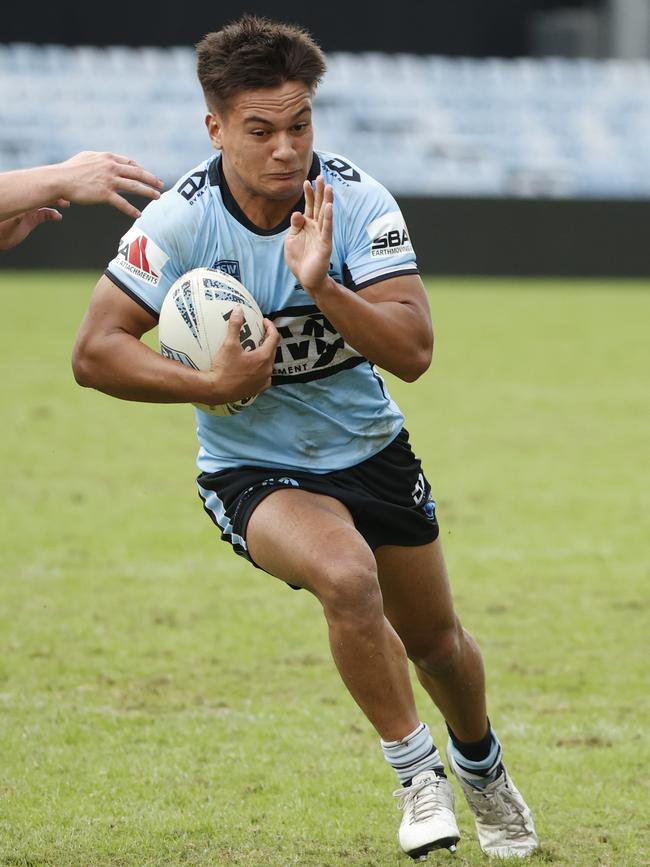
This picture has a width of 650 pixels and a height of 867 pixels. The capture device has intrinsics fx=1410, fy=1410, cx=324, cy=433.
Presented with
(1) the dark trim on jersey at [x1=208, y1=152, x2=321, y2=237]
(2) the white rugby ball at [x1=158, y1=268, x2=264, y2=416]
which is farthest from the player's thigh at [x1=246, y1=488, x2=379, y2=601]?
(1) the dark trim on jersey at [x1=208, y1=152, x2=321, y2=237]

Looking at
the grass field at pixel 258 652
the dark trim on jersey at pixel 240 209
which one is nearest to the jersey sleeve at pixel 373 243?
the dark trim on jersey at pixel 240 209

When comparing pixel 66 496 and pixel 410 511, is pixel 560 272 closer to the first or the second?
pixel 66 496

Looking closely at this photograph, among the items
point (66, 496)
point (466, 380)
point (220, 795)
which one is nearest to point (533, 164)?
point (466, 380)

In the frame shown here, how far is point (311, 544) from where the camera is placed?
4.04 meters

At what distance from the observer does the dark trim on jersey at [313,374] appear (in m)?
4.48

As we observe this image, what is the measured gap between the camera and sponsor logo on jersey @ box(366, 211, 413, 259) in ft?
14.2

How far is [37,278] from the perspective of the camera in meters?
25.0

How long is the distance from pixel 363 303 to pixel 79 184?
1084 millimetres

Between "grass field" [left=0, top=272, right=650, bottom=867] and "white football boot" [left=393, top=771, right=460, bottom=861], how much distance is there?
51 centimetres

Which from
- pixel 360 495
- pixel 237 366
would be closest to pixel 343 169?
pixel 237 366

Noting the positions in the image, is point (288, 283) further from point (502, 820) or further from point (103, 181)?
point (502, 820)

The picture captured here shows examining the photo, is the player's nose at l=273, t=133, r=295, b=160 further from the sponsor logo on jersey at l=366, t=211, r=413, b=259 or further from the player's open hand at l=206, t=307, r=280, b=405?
the player's open hand at l=206, t=307, r=280, b=405

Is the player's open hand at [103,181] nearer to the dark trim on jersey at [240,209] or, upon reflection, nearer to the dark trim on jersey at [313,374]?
the dark trim on jersey at [240,209]

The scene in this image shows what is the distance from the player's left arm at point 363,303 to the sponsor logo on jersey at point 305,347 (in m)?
0.20
